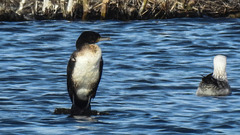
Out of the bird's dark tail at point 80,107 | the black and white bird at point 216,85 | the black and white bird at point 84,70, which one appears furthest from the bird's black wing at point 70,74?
the black and white bird at point 216,85

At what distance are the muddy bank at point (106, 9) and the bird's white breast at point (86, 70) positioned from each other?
46.8ft

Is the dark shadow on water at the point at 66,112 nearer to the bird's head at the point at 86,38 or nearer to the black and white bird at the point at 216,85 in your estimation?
the bird's head at the point at 86,38

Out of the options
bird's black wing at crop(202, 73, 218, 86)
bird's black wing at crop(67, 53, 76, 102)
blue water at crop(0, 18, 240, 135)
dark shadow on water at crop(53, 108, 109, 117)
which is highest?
bird's black wing at crop(67, 53, 76, 102)

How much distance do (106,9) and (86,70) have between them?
50.7ft

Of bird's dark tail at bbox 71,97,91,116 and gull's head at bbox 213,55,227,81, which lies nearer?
bird's dark tail at bbox 71,97,91,116

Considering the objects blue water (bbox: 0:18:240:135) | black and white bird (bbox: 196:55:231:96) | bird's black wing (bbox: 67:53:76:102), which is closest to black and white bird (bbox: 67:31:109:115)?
bird's black wing (bbox: 67:53:76:102)

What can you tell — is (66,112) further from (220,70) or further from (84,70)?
(220,70)

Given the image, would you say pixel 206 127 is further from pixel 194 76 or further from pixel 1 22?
pixel 1 22

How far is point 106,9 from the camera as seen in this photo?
26.3 meters

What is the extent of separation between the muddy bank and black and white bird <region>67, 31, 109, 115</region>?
1418 cm

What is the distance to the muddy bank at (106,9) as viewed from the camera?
85.0 ft

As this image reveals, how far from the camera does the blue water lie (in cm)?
1042

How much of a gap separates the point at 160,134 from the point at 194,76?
18.9ft

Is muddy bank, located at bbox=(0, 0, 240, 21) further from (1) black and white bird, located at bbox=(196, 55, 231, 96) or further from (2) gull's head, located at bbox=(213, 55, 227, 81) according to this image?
(1) black and white bird, located at bbox=(196, 55, 231, 96)
